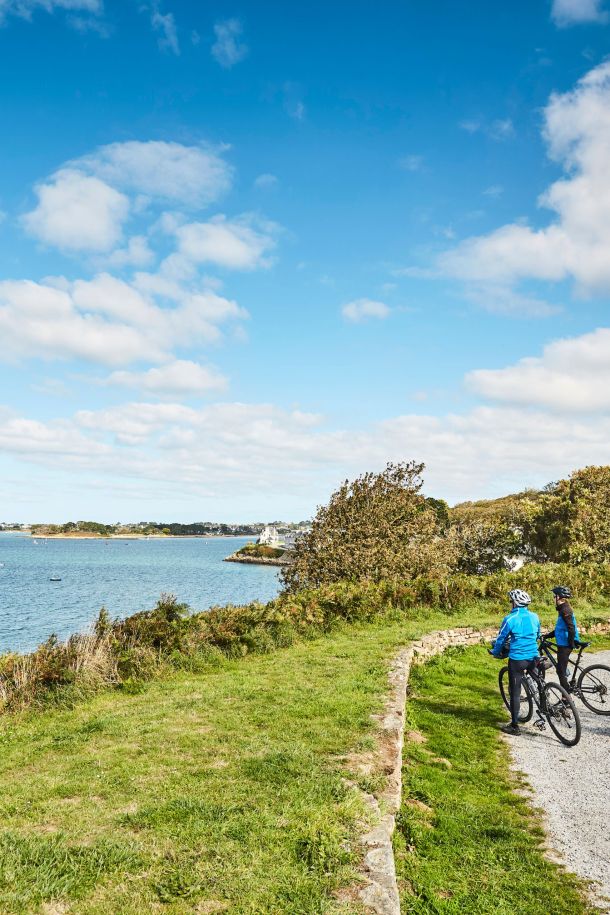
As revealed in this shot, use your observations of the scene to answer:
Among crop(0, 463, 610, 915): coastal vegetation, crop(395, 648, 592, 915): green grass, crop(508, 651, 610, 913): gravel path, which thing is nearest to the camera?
crop(0, 463, 610, 915): coastal vegetation

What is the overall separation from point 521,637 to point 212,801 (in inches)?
247

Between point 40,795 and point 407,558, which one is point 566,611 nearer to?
point 40,795

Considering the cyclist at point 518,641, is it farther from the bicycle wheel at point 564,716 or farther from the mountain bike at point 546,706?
the bicycle wheel at point 564,716

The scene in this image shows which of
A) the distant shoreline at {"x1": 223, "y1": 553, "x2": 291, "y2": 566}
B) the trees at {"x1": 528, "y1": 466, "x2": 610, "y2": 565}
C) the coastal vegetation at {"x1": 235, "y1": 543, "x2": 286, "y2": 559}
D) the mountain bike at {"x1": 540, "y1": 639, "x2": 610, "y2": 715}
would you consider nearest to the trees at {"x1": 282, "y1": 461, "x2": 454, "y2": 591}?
the trees at {"x1": 528, "y1": 466, "x2": 610, "y2": 565}

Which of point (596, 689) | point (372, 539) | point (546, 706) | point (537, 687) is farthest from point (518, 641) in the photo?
point (372, 539)

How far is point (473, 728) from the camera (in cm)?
1091

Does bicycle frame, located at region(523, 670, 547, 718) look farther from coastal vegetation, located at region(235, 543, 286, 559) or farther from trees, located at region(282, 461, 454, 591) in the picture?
coastal vegetation, located at region(235, 543, 286, 559)

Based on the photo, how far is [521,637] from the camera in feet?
33.6

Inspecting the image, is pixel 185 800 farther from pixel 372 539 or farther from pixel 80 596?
pixel 80 596

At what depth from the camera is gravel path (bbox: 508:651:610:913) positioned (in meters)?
6.24

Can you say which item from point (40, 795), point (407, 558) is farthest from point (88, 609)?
point (40, 795)

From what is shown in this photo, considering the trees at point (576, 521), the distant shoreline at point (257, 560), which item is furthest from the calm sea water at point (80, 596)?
the distant shoreline at point (257, 560)

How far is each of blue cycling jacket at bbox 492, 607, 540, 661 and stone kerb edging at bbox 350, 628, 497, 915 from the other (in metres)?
2.26

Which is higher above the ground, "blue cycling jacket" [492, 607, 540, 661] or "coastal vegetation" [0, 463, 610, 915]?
"blue cycling jacket" [492, 607, 540, 661]
